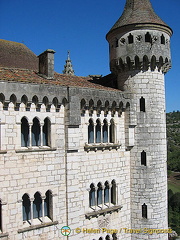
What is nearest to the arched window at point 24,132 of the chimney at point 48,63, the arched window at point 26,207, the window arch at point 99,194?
the arched window at point 26,207

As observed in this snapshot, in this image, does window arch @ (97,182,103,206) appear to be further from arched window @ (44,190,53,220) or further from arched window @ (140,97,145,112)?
arched window @ (140,97,145,112)

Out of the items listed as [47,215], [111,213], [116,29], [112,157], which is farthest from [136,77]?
[47,215]

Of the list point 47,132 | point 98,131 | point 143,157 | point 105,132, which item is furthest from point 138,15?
point 47,132

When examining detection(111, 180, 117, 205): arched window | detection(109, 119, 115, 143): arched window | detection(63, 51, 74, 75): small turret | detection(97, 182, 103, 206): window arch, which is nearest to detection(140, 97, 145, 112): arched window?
detection(109, 119, 115, 143): arched window

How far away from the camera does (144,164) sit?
1739cm

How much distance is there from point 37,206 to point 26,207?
2.08 feet

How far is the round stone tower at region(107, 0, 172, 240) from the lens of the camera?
17.1 meters

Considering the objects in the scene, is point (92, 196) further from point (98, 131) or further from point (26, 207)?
point (26, 207)

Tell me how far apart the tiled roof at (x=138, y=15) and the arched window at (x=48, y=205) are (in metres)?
11.6

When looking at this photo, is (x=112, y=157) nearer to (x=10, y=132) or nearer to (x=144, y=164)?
(x=144, y=164)

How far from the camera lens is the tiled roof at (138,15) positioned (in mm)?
17156

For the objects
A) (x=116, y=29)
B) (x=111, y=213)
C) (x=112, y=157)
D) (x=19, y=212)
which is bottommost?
(x=111, y=213)

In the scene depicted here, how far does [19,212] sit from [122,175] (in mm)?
6932

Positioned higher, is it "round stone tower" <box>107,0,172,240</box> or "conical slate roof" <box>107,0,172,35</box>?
"conical slate roof" <box>107,0,172,35</box>
